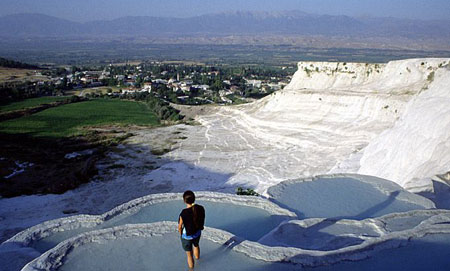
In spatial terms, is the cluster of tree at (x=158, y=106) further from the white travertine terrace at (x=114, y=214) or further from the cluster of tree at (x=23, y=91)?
the white travertine terrace at (x=114, y=214)

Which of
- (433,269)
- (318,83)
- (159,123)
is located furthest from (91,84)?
(433,269)

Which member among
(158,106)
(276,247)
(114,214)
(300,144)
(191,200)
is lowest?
(158,106)

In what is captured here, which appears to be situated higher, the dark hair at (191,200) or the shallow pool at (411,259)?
the dark hair at (191,200)

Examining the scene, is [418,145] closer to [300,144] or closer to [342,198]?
[342,198]

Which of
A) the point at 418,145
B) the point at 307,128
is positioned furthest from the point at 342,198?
the point at 307,128

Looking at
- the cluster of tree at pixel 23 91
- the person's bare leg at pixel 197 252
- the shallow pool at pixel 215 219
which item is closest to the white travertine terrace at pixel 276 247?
the person's bare leg at pixel 197 252

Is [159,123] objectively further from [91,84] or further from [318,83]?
[91,84]

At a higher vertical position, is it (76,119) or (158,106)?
(158,106)
